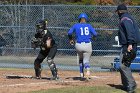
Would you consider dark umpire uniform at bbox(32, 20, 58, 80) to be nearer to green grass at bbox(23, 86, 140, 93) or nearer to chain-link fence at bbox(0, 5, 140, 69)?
green grass at bbox(23, 86, 140, 93)

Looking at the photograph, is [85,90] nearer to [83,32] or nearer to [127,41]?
[127,41]

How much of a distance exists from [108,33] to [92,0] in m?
6.97

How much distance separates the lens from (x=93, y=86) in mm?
13023

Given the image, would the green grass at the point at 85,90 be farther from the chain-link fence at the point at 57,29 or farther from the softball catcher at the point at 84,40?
the chain-link fence at the point at 57,29

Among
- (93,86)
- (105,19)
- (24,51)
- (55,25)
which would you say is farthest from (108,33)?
(93,86)

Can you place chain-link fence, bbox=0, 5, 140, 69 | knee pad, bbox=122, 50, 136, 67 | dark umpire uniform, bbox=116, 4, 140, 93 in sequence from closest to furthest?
dark umpire uniform, bbox=116, 4, 140, 93
knee pad, bbox=122, 50, 136, 67
chain-link fence, bbox=0, 5, 140, 69

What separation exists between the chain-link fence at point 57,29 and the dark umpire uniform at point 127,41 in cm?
823

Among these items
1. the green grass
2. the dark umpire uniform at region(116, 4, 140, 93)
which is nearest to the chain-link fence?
the green grass

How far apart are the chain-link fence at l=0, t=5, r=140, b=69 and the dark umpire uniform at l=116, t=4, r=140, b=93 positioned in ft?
27.0

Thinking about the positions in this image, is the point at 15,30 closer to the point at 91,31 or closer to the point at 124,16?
the point at 91,31

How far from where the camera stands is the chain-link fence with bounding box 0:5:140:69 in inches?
814

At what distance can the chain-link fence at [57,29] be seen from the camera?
2069cm

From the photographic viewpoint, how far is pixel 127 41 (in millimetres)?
11789

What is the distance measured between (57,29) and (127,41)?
9.83 m
